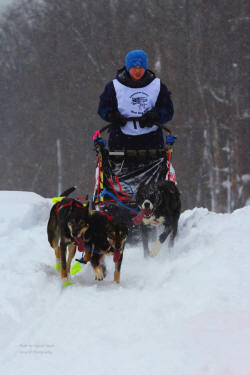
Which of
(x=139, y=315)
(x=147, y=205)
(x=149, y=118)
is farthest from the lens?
(x=149, y=118)

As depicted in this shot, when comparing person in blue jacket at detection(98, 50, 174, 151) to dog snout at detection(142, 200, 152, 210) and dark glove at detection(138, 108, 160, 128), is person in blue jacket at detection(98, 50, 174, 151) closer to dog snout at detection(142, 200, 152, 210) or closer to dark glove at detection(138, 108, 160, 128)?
dark glove at detection(138, 108, 160, 128)

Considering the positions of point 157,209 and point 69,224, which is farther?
point 157,209

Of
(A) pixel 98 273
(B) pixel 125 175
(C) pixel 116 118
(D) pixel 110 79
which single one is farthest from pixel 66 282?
(D) pixel 110 79

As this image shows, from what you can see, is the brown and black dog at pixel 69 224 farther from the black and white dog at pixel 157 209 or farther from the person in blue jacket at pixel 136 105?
the person in blue jacket at pixel 136 105

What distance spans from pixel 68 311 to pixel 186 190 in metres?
21.5

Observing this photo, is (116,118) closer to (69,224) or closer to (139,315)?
(69,224)

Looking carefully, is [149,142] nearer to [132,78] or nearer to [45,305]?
[132,78]

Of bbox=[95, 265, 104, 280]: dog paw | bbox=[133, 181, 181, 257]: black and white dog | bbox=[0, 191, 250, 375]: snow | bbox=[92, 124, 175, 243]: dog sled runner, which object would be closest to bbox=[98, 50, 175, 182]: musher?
bbox=[92, 124, 175, 243]: dog sled runner

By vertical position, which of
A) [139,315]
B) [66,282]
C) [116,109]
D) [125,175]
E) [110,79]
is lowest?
[66,282]

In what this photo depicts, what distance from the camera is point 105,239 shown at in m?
3.97

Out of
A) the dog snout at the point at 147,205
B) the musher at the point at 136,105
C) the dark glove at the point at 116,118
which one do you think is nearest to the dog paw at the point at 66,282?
the dog snout at the point at 147,205

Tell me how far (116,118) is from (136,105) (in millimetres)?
266

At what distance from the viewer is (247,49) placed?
24.3 metres

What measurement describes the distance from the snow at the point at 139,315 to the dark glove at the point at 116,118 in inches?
63.7
